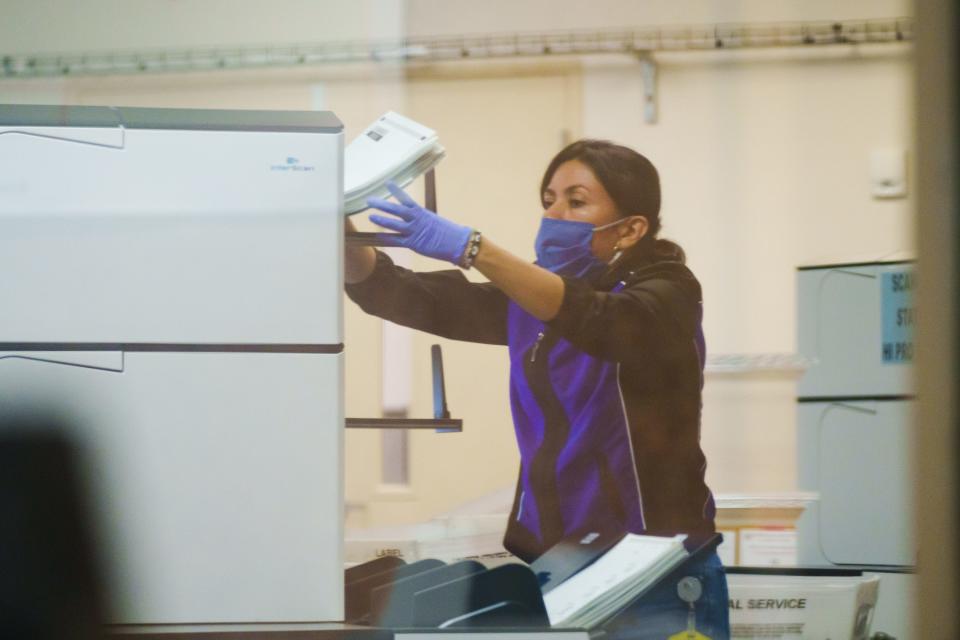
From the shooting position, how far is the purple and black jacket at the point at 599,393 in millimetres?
1416

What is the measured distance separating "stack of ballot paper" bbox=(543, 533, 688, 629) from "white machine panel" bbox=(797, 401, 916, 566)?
0.74ft

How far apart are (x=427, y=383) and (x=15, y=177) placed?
0.64 metres

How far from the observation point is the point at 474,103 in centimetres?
145

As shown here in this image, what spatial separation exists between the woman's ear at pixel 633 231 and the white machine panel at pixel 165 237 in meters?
0.44

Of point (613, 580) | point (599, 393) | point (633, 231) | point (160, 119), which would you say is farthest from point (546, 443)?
point (160, 119)

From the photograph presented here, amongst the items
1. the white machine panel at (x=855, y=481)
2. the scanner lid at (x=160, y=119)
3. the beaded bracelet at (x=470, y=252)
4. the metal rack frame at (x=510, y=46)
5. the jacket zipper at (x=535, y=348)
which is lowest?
the white machine panel at (x=855, y=481)

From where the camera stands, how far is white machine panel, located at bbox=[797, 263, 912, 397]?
142 cm

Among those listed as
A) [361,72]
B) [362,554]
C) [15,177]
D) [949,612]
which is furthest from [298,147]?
[949,612]

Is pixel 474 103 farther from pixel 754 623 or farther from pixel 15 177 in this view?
pixel 754 623

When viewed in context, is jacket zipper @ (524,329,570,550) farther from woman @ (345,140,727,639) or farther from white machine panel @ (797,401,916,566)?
white machine panel @ (797,401,916,566)

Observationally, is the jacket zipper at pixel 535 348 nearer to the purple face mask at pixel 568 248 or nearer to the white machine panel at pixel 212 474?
the purple face mask at pixel 568 248

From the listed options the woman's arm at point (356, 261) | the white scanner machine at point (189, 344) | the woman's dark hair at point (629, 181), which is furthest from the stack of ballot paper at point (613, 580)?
the woman's arm at point (356, 261)

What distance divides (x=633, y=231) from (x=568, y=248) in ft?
0.35

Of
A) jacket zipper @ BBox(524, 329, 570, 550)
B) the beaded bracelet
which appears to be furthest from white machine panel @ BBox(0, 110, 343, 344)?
jacket zipper @ BBox(524, 329, 570, 550)
